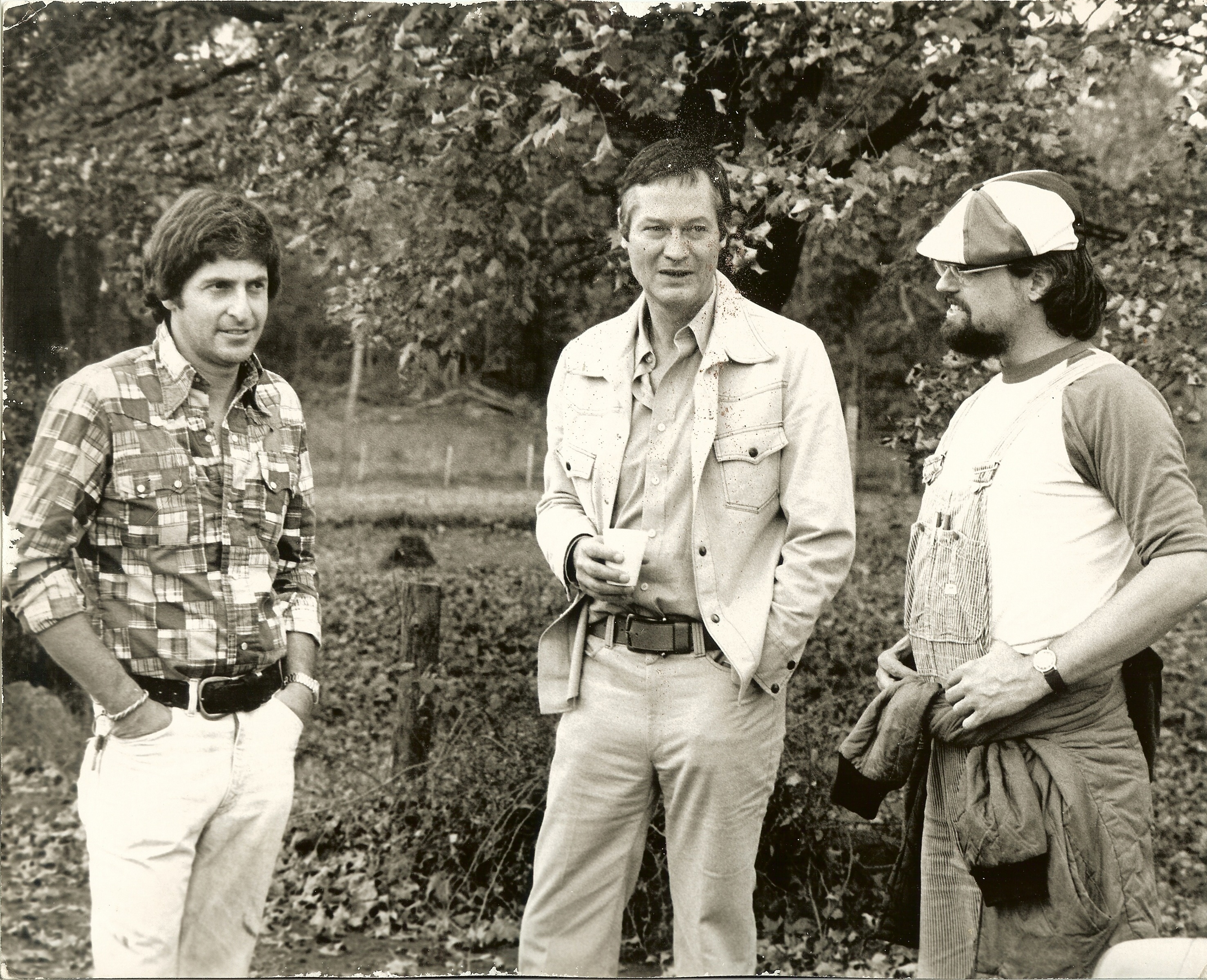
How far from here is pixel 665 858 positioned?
406 cm

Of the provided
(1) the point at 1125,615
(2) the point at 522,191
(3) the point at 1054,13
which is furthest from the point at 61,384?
(3) the point at 1054,13

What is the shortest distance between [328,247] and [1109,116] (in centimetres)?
274

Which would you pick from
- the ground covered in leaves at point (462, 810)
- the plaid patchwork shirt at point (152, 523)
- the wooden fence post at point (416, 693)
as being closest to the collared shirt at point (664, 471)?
the plaid patchwork shirt at point (152, 523)

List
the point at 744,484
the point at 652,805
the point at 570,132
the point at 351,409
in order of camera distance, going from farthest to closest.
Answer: the point at 351,409, the point at 570,132, the point at 652,805, the point at 744,484

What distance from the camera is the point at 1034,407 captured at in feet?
9.20

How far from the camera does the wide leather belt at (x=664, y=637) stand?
9.82ft

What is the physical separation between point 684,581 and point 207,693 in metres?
1.22

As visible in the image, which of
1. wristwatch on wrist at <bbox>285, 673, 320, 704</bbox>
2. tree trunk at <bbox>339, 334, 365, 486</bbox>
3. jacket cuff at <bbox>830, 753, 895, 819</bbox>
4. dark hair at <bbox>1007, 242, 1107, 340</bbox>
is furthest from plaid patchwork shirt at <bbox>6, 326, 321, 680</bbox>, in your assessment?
dark hair at <bbox>1007, 242, 1107, 340</bbox>

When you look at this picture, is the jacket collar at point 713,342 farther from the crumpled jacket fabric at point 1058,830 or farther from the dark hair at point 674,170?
the crumpled jacket fabric at point 1058,830

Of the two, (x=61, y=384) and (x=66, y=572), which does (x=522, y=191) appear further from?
(x=66, y=572)

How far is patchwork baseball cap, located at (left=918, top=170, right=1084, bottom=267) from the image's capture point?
2.91m

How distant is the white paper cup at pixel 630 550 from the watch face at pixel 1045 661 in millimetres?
966

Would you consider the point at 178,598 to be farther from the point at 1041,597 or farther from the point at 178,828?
the point at 1041,597

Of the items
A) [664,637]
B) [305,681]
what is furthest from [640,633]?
[305,681]
